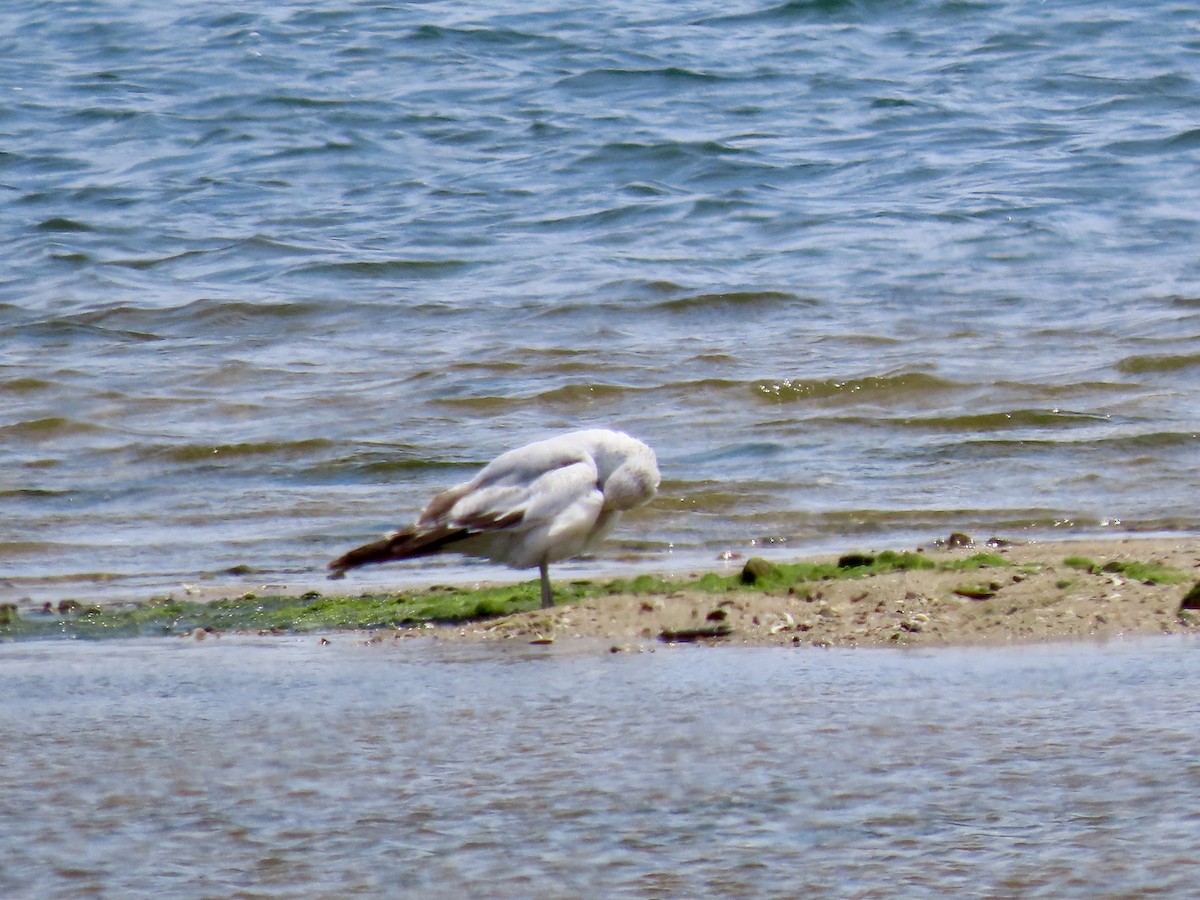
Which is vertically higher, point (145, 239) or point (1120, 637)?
point (145, 239)

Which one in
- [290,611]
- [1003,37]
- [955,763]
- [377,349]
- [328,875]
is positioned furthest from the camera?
[1003,37]

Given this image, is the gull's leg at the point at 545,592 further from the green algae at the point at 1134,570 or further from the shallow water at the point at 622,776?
the green algae at the point at 1134,570

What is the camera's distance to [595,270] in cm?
1112

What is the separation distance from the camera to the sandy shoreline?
418 centimetres

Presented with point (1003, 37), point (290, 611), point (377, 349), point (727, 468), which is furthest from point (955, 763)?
point (1003, 37)

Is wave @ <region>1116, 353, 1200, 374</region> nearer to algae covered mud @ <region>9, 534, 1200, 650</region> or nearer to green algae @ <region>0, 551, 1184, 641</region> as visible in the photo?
algae covered mud @ <region>9, 534, 1200, 650</region>

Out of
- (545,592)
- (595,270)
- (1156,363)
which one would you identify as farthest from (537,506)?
(595,270)

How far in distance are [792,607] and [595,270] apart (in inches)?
266

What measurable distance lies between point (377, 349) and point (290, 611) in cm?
474

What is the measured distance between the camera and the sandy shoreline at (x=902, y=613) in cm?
418

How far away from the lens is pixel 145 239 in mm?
12672

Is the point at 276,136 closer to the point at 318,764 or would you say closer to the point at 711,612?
the point at 711,612

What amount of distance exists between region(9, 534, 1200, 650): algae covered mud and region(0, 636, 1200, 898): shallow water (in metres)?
0.20

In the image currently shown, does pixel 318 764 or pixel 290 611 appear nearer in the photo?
pixel 318 764
